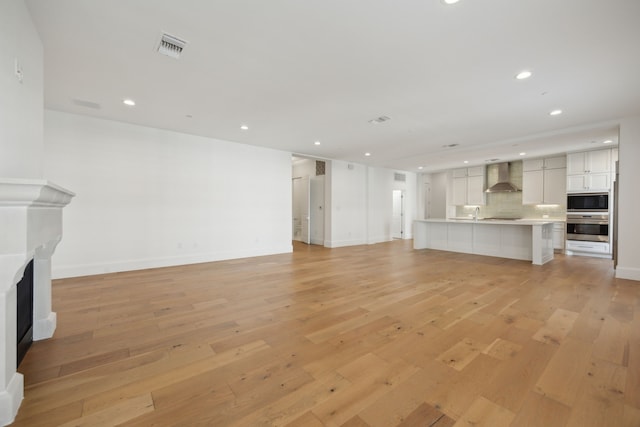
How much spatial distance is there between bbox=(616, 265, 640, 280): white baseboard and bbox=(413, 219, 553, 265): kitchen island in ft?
3.71

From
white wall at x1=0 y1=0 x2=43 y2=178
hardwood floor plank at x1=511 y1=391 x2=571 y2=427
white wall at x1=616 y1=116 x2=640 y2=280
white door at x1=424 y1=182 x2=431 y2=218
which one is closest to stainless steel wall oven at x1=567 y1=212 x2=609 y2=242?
white wall at x1=616 y1=116 x2=640 y2=280

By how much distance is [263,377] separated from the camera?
5.94ft

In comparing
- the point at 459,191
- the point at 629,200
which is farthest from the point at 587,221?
the point at 459,191

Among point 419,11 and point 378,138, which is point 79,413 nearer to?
point 419,11

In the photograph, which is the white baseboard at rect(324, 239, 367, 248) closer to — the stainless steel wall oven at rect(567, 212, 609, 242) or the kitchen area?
the kitchen area

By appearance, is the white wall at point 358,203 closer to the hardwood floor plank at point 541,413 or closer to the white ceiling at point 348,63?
the white ceiling at point 348,63

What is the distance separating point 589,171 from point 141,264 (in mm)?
10391

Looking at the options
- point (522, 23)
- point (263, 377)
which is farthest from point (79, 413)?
point (522, 23)

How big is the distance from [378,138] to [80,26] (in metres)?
4.82

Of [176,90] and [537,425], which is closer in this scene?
[537,425]

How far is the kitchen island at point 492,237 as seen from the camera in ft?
18.6

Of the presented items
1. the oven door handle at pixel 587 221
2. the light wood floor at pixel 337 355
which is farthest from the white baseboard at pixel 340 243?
the oven door handle at pixel 587 221

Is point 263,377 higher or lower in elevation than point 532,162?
lower

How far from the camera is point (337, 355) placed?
2.08 m
